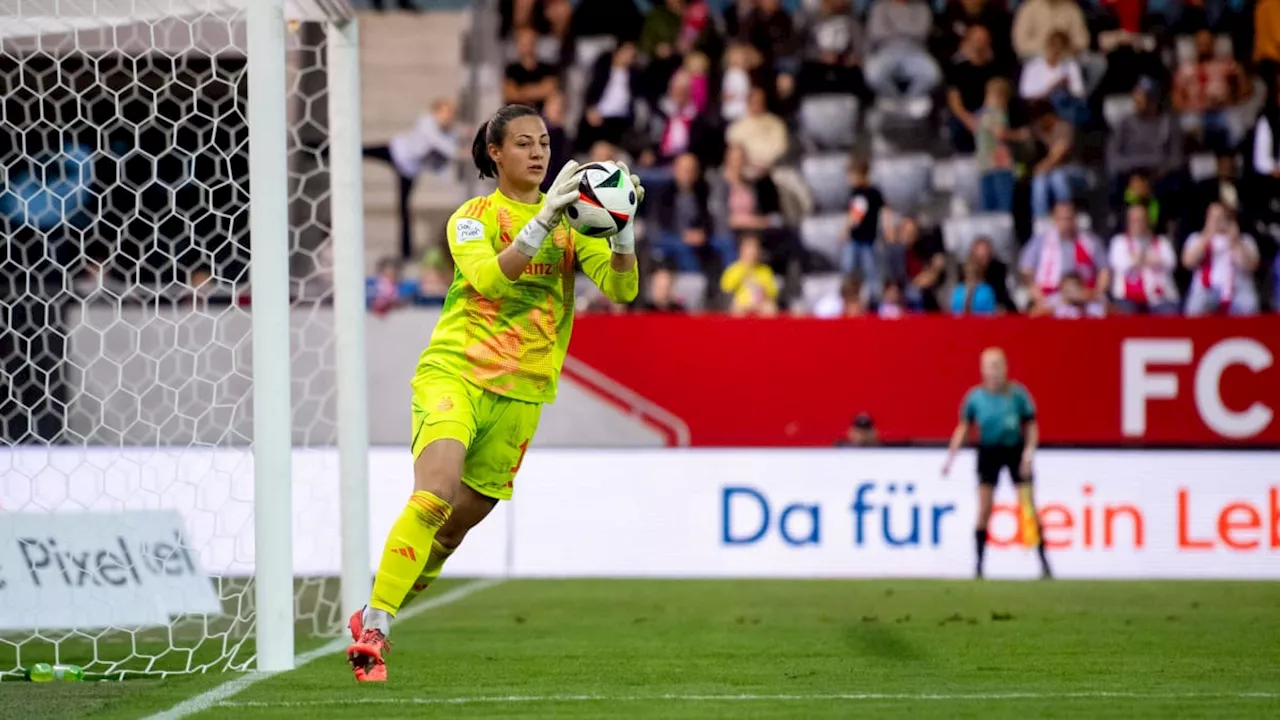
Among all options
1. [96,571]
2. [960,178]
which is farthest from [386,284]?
[96,571]

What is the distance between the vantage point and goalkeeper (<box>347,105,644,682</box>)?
6.47 m

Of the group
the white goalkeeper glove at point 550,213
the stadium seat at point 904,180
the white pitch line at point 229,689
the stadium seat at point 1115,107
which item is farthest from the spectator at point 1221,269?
the white goalkeeper glove at point 550,213

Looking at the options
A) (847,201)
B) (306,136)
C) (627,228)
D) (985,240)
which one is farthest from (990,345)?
(627,228)

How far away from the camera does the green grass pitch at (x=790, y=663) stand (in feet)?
20.1

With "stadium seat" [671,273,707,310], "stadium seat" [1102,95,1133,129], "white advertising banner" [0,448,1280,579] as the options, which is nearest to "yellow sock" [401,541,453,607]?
"white advertising banner" [0,448,1280,579]

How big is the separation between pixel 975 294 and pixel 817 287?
1633 mm

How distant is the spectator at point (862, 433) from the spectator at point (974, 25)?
206 inches

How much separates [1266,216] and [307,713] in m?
13.5

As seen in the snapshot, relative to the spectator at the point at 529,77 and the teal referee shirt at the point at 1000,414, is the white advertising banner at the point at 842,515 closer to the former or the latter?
the teal referee shirt at the point at 1000,414

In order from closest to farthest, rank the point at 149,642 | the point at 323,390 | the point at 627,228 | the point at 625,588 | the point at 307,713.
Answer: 1. the point at 307,713
2. the point at 627,228
3. the point at 149,642
4. the point at 625,588
5. the point at 323,390

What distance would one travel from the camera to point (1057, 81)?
18.5m

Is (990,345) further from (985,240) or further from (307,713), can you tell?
(307,713)

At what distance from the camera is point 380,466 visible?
14414 mm

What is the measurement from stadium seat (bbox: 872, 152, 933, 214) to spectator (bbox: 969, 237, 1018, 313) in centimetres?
168
